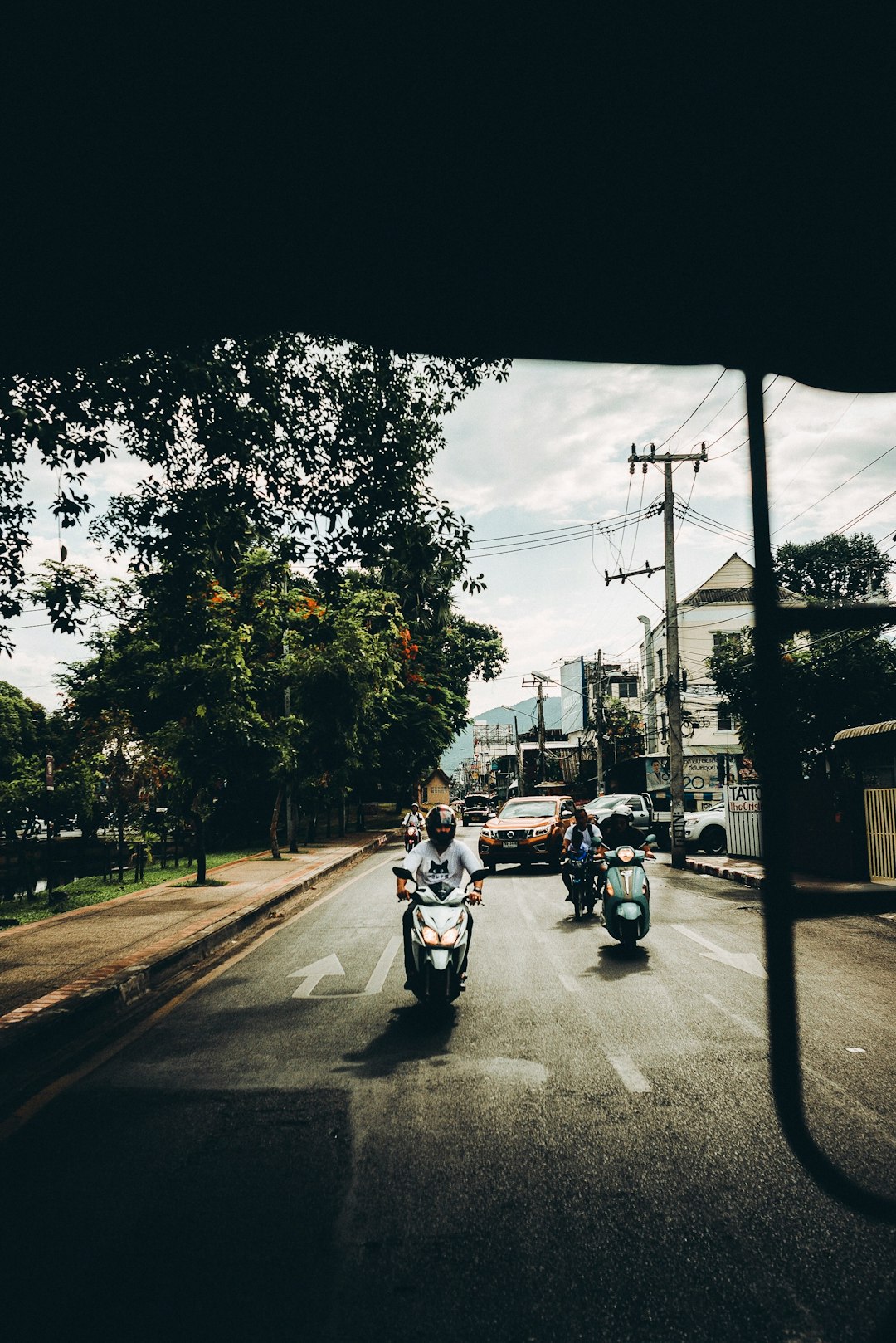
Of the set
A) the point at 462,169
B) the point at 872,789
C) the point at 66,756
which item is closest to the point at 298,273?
the point at 462,169

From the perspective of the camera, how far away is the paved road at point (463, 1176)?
110 inches

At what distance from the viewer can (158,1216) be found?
349cm

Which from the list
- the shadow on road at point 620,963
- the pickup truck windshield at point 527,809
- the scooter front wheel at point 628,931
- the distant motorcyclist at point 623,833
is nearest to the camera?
the shadow on road at point 620,963

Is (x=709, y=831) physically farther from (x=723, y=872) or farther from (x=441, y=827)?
(x=441, y=827)

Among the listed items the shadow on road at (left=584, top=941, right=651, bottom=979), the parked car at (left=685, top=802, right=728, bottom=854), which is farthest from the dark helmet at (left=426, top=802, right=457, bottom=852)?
the parked car at (left=685, top=802, right=728, bottom=854)

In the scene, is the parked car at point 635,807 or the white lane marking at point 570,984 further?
the parked car at point 635,807

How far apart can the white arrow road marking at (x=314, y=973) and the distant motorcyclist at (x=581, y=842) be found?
4056 mm

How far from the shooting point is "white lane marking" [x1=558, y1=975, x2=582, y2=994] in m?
7.61

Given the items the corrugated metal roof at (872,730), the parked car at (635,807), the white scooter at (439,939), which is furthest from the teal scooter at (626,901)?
the parked car at (635,807)

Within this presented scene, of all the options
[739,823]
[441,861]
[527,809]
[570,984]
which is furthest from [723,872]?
[441,861]

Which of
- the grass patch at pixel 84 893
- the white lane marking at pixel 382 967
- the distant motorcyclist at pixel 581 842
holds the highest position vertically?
the distant motorcyclist at pixel 581 842

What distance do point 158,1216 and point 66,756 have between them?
19.0m

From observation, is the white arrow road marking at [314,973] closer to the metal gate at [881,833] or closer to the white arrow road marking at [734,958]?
the white arrow road marking at [734,958]

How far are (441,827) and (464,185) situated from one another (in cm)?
609
